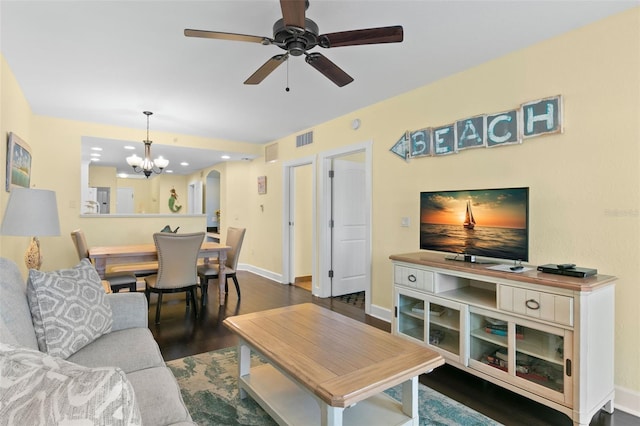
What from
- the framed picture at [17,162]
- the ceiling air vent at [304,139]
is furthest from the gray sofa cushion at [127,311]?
the ceiling air vent at [304,139]

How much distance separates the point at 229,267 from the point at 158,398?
3.34 metres

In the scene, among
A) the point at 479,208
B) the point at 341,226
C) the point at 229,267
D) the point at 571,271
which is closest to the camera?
the point at 571,271

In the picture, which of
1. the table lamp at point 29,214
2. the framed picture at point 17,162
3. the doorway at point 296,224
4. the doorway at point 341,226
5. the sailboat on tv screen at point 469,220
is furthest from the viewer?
the doorway at point 296,224

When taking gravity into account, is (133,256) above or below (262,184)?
below

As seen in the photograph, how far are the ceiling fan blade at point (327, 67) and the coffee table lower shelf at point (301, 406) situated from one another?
1.92 metres

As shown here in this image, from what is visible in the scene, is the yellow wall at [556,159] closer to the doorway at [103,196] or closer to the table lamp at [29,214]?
the table lamp at [29,214]

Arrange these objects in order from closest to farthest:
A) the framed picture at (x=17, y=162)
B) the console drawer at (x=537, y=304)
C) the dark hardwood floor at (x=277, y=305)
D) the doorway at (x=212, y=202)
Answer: the console drawer at (x=537, y=304), the dark hardwood floor at (x=277, y=305), the framed picture at (x=17, y=162), the doorway at (x=212, y=202)

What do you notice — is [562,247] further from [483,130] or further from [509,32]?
[509,32]

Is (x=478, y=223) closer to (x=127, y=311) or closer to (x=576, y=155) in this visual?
(x=576, y=155)

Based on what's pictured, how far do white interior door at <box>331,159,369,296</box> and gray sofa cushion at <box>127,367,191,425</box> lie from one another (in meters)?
3.41

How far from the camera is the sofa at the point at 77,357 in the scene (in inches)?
22.1

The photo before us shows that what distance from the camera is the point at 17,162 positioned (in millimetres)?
3307

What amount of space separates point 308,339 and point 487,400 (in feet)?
4.28

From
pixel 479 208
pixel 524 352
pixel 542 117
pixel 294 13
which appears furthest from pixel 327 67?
pixel 524 352
